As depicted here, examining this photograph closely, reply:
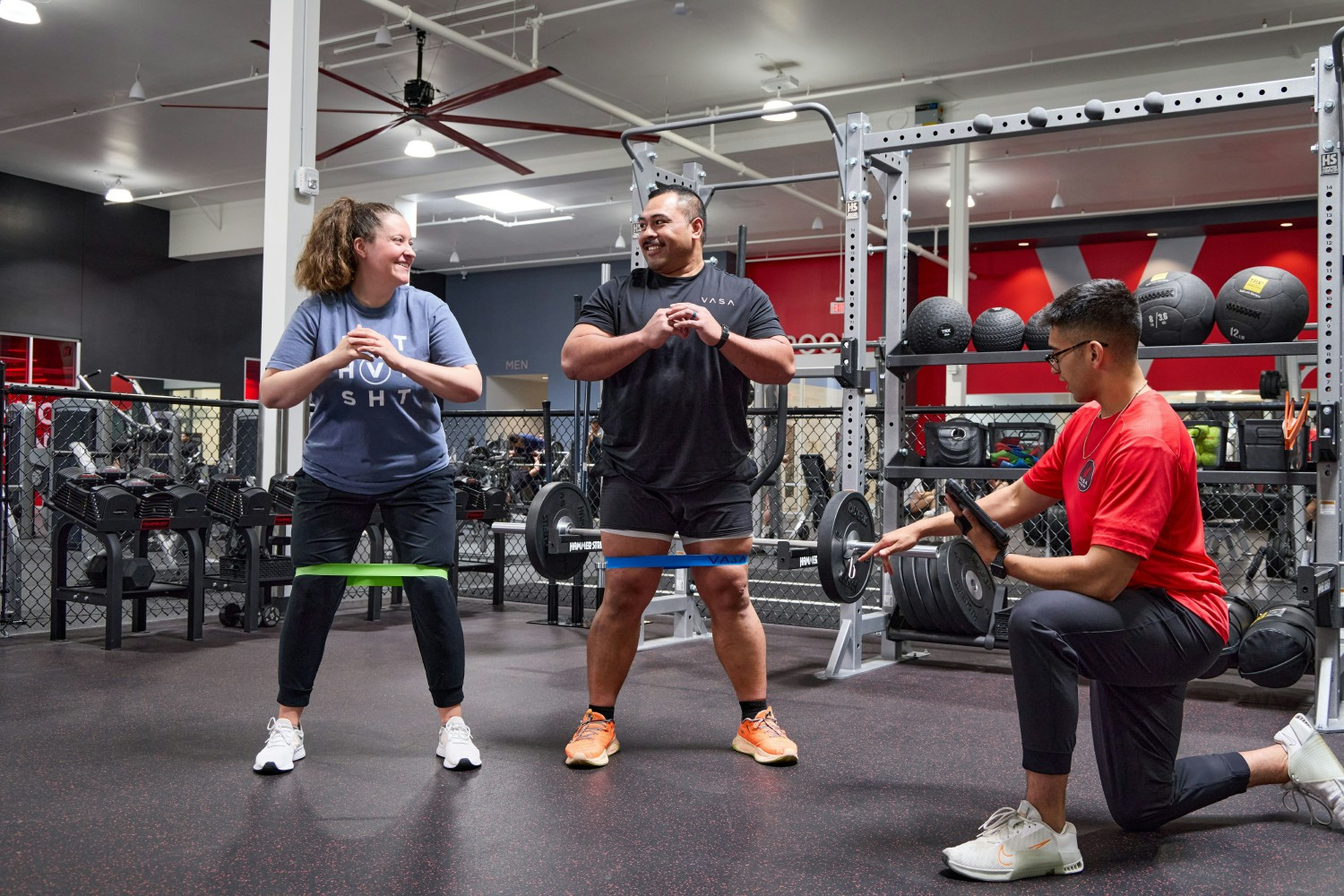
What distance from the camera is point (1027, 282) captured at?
43.0 feet

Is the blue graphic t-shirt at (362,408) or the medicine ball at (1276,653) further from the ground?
the blue graphic t-shirt at (362,408)

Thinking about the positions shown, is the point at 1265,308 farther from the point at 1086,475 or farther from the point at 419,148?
the point at 419,148

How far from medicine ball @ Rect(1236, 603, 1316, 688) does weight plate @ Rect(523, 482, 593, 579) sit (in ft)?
7.64

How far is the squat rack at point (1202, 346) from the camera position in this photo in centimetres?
320

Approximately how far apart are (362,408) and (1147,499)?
1659 millimetres

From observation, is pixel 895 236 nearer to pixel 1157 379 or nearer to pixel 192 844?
pixel 192 844

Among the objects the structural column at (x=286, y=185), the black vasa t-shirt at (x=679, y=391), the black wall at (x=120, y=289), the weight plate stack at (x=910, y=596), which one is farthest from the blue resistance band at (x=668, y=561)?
the black wall at (x=120, y=289)

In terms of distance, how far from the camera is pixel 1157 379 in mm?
12375

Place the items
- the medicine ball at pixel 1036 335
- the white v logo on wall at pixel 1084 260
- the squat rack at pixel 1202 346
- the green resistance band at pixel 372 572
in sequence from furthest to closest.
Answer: the white v logo on wall at pixel 1084 260, the medicine ball at pixel 1036 335, the squat rack at pixel 1202 346, the green resistance band at pixel 372 572

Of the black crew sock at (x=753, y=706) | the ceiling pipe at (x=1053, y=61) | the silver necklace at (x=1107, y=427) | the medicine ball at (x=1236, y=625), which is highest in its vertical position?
the ceiling pipe at (x=1053, y=61)

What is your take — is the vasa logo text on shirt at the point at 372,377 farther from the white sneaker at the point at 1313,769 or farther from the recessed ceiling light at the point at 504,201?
the recessed ceiling light at the point at 504,201

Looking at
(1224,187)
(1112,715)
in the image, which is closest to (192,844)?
(1112,715)

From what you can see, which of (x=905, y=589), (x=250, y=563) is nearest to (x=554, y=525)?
(x=905, y=589)

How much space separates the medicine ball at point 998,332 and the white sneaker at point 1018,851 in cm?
234
